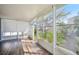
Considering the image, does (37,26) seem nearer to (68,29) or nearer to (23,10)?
(23,10)

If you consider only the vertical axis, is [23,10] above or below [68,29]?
above

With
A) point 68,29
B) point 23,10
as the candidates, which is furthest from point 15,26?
point 68,29

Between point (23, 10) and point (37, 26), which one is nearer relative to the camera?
point (23, 10)

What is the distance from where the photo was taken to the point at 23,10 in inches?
113

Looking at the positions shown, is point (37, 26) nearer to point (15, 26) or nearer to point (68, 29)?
point (15, 26)

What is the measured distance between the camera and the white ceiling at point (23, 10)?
9.08ft

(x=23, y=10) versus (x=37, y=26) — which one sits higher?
(x=23, y=10)

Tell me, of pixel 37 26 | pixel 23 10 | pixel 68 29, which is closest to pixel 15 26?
pixel 23 10

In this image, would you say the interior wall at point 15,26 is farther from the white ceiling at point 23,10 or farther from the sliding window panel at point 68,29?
the sliding window panel at point 68,29

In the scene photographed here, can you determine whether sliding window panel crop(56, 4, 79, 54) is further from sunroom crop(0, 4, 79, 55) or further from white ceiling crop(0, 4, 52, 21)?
white ceiling crop(0, 4, 52, 21)

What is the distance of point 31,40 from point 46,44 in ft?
1.29

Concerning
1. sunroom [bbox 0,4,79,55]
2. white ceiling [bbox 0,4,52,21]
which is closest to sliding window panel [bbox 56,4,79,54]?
sunroom [bbox 0,4,79,55]

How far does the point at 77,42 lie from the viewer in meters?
2.79
